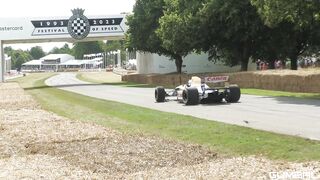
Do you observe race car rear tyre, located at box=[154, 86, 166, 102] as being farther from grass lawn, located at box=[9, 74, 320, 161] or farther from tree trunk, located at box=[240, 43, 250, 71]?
tree trunk, located at box=[240, 43, 250, 71]

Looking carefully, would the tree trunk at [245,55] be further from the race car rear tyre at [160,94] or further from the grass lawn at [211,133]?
the grass lawn at [211,133]

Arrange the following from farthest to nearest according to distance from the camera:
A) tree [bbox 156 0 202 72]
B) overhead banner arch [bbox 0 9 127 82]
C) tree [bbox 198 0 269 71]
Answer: overhead banner arch [bbox 0 9 127 82] → tree [bbox 156 0 202 72] → tree [bbox 198 0 269 71]

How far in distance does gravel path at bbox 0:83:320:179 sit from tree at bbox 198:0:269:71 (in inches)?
1133

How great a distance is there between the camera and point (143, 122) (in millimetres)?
15594

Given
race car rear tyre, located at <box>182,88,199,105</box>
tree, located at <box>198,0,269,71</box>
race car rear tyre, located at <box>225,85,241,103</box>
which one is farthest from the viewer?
tree, located at <box>198,0,269,71</box>

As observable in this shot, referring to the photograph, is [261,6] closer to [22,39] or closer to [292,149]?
[292,149]

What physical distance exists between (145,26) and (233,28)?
14371 millimetres

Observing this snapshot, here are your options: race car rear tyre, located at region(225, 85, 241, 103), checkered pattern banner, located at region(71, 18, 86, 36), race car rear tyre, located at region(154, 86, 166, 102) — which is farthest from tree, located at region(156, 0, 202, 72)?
race car rear tyre, located at region(225, 85, 241, 103)

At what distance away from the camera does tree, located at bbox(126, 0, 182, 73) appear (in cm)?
5425

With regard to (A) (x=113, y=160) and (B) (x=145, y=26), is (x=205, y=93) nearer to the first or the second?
(A) (x=113, y=160)

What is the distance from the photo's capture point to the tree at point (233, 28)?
40.9 metres

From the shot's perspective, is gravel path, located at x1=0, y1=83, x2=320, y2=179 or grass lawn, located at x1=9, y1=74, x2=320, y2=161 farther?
grass lawn, located at x1=9, y1=74, x2=320, y2=161

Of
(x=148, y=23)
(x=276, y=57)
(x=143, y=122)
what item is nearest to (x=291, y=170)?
(x=143, y=122)

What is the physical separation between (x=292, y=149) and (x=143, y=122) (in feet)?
22.1
